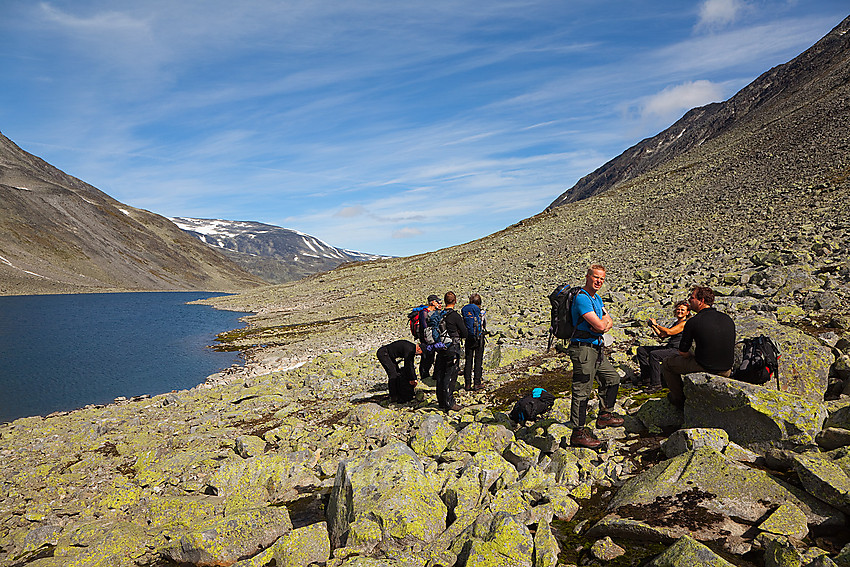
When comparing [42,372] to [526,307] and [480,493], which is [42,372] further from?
[480,493]

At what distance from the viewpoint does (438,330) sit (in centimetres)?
1234

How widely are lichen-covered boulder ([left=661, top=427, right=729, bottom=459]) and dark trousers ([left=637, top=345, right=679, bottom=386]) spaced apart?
4.06m

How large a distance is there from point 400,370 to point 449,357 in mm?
2513

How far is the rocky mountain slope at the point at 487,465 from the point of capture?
5.30 m

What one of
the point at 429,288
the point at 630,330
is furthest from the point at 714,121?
the point at 630,330

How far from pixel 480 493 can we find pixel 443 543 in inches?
48.0

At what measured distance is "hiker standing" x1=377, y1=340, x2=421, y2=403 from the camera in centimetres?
1379

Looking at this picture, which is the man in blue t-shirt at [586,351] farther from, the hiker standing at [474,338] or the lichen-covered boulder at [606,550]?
the hiker standing at [474,338]

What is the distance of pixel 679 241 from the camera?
38.7 meters

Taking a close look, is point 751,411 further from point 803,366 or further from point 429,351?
point 429,351

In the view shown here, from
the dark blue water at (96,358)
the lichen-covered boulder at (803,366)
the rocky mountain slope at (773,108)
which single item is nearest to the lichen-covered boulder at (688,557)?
the lichen-covered boulder at (803,366)

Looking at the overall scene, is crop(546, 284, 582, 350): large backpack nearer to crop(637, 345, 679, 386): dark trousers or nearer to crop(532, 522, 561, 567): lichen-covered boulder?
crop(532, 522, 561, 567): lichen-covered boulder

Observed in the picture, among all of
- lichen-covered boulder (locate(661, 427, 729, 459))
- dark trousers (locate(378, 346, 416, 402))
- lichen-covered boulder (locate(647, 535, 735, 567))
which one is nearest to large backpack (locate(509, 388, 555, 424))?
lichen-covered boulder (locate(661, 427, 729, 459))

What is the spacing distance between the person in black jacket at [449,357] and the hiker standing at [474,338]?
3.86 ft
